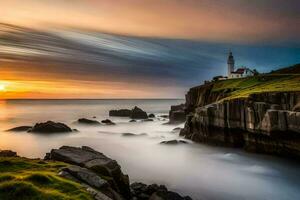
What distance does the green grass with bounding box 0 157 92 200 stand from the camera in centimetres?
1889

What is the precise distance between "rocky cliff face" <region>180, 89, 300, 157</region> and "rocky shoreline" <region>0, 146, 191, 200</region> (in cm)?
2340

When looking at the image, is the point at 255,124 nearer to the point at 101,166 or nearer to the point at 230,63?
the point at 101,166

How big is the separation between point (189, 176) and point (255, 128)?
16162mm

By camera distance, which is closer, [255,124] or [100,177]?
[100,177]

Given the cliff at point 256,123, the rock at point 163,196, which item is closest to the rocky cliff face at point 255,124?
the cliff at point 256,123

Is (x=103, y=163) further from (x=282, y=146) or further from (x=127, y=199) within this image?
(x=282, y=146)

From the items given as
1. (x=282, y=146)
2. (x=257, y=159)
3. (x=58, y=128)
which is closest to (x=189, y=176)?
(x=257, y=159)

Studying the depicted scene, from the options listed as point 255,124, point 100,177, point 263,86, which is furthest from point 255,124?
point 100,177

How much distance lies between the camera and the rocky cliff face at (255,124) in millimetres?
43250

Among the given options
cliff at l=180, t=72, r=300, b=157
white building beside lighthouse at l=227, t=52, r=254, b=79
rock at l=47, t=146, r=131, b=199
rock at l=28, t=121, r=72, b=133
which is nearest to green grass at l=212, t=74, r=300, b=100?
cliff at l=180, t=72, r=300, b=157

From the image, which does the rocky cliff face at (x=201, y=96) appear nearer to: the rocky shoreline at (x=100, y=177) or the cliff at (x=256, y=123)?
the cliff at (x=256, y=123)

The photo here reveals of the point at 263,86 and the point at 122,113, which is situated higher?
the point at 263,86

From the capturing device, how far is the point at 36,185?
800 inches

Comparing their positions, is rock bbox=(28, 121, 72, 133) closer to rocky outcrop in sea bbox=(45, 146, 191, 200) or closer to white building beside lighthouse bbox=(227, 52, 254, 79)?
rocky outcrop in sea bbox=(45, 146, 191, 200)
